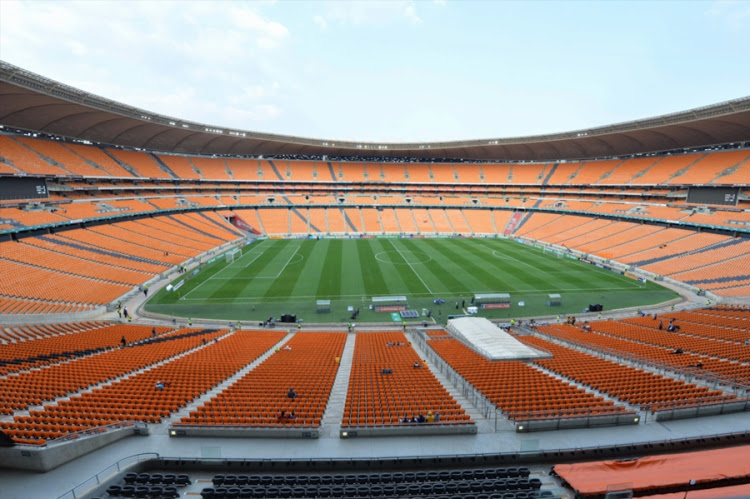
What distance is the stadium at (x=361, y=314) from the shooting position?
812cm

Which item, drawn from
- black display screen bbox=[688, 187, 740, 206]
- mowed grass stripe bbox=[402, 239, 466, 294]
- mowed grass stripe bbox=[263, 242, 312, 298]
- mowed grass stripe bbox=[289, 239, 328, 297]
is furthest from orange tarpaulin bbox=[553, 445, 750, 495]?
black display screen bbox=[688, 187, 740, 206]

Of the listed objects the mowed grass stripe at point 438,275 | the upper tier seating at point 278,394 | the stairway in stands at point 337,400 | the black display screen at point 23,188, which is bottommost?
the stairway in stands at point 337,400

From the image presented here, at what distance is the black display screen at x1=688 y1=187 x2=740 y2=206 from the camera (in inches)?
1575

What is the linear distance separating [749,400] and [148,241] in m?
46.3

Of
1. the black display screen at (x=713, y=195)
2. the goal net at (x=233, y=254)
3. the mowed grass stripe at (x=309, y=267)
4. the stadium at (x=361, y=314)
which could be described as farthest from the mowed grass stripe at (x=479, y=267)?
the black display screen at (x=713, y=195)

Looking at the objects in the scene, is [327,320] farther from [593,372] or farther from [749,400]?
[749,400]

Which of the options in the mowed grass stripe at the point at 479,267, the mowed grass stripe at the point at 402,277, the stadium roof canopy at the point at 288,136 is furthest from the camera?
the stadium roof canopy at the point at 288,136

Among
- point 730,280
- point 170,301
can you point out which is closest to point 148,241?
point 170,301

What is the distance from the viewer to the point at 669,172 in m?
47.5

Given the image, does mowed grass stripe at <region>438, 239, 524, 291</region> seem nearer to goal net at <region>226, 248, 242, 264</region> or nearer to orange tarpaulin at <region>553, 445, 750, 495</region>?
orange tarpaulin at <region>553, 445, 750, 495</region>

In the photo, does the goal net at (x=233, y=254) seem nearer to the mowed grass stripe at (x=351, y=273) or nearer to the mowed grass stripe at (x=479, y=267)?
the mowed grass stripe at (x=351, y=273)

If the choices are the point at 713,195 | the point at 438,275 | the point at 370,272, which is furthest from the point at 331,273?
the point at 713,195

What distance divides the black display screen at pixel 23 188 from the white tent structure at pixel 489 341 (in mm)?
44237

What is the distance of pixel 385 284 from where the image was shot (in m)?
31.3
